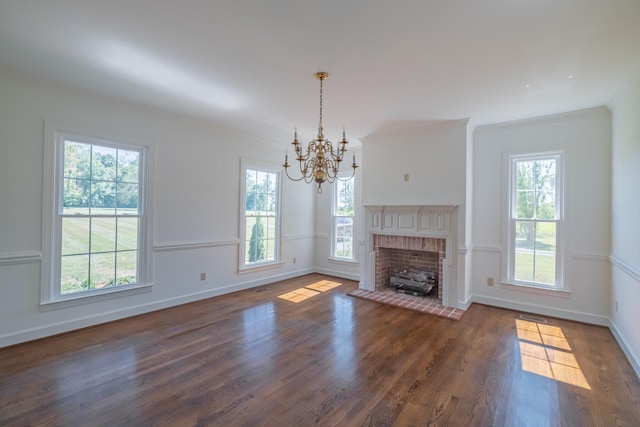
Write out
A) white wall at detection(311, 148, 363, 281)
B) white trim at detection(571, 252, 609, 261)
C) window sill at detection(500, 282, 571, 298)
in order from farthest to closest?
1. white wall at detection(311, 148, 363, 281)
2. window sill at detection(500, 282, 571, 298)
3. white trim at detection(571, 252, 609, 261)

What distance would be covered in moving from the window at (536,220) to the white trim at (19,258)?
5759 mm

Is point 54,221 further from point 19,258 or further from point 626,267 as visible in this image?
point 626,267

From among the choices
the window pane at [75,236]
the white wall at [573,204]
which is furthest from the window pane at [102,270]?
the white wall at [573,204]

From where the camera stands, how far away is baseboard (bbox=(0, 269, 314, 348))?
2955 mm

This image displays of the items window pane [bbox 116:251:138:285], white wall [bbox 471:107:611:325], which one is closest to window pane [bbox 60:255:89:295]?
window pane [bbox 116:251:138:285]

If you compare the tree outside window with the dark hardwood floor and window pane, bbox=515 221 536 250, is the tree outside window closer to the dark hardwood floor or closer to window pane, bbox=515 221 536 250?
the dark hardwood floor

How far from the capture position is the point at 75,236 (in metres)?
3.31

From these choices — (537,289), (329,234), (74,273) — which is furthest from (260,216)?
(537,289)

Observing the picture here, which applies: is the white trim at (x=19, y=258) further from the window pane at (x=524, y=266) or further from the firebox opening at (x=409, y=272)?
the window pane at (x=524, y=266)

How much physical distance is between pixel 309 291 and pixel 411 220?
205 cm

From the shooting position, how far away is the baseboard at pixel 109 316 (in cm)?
296

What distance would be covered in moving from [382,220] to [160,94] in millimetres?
3558

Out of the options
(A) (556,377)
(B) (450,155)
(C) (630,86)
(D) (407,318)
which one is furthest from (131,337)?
(C) (630,86)

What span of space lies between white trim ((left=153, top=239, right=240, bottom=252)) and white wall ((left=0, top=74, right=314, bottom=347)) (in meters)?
0.01
